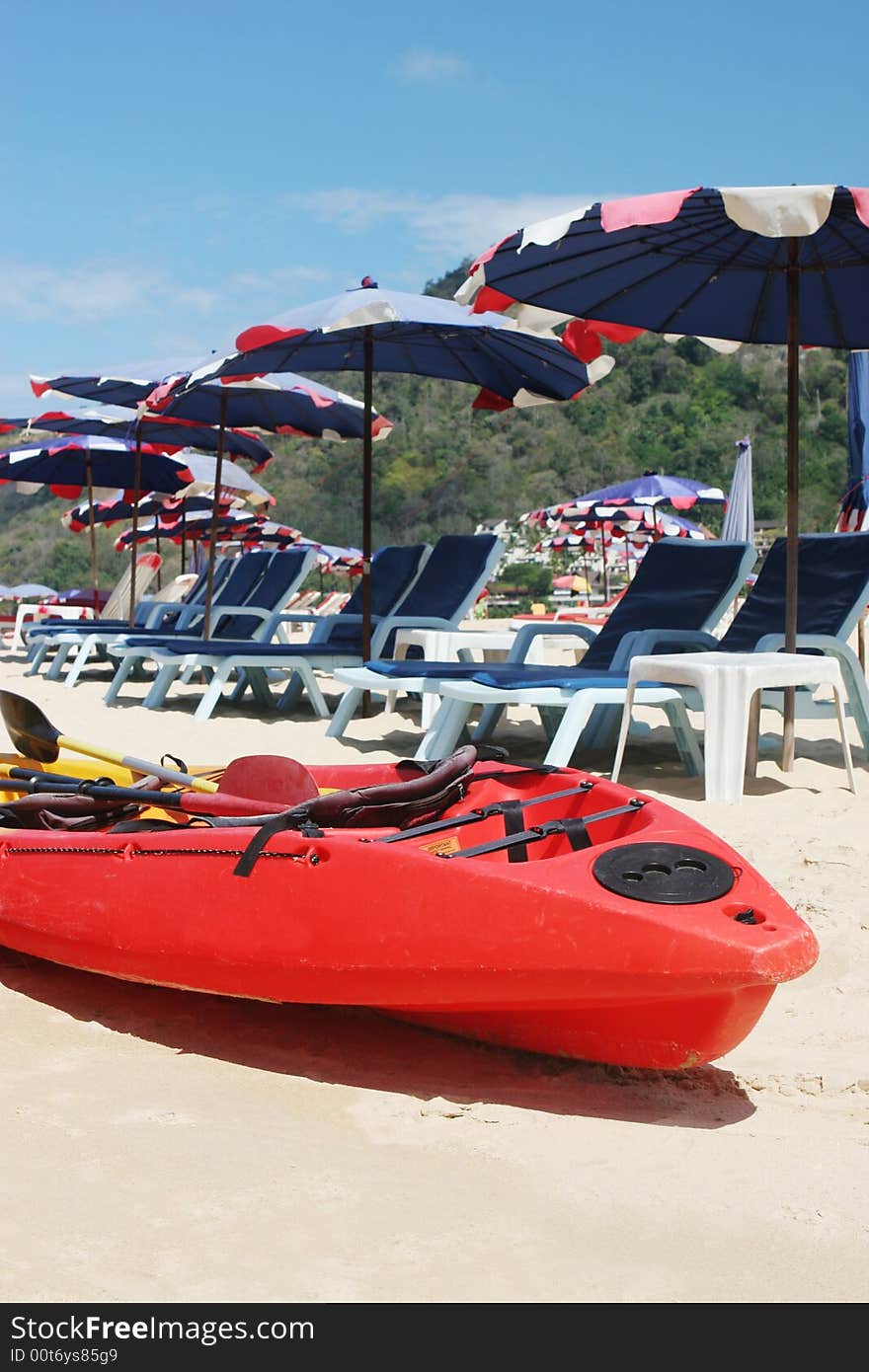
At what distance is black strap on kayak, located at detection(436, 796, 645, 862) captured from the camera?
2981mm

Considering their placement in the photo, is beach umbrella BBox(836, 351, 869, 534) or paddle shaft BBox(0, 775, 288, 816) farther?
beach umbrella BBox(836, 351, 869, 534)

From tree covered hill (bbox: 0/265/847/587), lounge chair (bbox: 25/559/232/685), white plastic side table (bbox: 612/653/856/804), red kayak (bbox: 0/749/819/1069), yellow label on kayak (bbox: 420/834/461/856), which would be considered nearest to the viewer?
red kayak (bbox: 0/749/819/1069)

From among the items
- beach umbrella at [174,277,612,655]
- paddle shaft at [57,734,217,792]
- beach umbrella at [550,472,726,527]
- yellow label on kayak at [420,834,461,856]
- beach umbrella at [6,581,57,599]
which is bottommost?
beach umbrella at [6,581,57,599]

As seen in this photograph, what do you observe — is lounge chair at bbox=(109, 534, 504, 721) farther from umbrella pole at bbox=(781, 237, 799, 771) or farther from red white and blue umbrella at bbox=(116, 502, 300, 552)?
red white and blue umbrella at bbox=(116, 502, 300, 552)

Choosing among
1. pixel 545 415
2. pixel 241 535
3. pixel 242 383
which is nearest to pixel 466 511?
pixel 545 415

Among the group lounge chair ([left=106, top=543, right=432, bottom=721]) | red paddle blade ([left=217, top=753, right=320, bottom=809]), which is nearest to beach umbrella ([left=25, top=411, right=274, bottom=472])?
lounge chair ([left=106, top=543, right=432, bottom=721])

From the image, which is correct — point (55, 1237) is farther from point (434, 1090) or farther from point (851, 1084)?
point (851, 1084)

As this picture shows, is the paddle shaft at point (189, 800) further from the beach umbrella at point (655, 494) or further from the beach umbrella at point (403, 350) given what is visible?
the beach umbrella at point (655, 494)

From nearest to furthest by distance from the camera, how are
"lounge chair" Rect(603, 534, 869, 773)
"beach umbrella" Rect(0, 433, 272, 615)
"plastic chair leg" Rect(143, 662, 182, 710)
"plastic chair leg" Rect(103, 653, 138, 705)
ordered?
"lounge chair" Rect(603, 534, 869, 773), "plastic chair leg" Rect(143, 662, 182, 710), "plastic chair leg" Rect(103, 653, 138, 705), "beach umbrella" Rect(0, 433, 272, 615)

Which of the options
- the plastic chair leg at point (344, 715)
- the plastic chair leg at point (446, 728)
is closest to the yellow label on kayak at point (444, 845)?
the plastic chair leg at point (446, 728)

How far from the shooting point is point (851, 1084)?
9.07 feet

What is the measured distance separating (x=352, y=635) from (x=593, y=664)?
2.78m

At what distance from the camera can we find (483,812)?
339cm

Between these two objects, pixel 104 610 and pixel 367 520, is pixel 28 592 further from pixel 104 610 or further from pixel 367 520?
pixel 367 520
